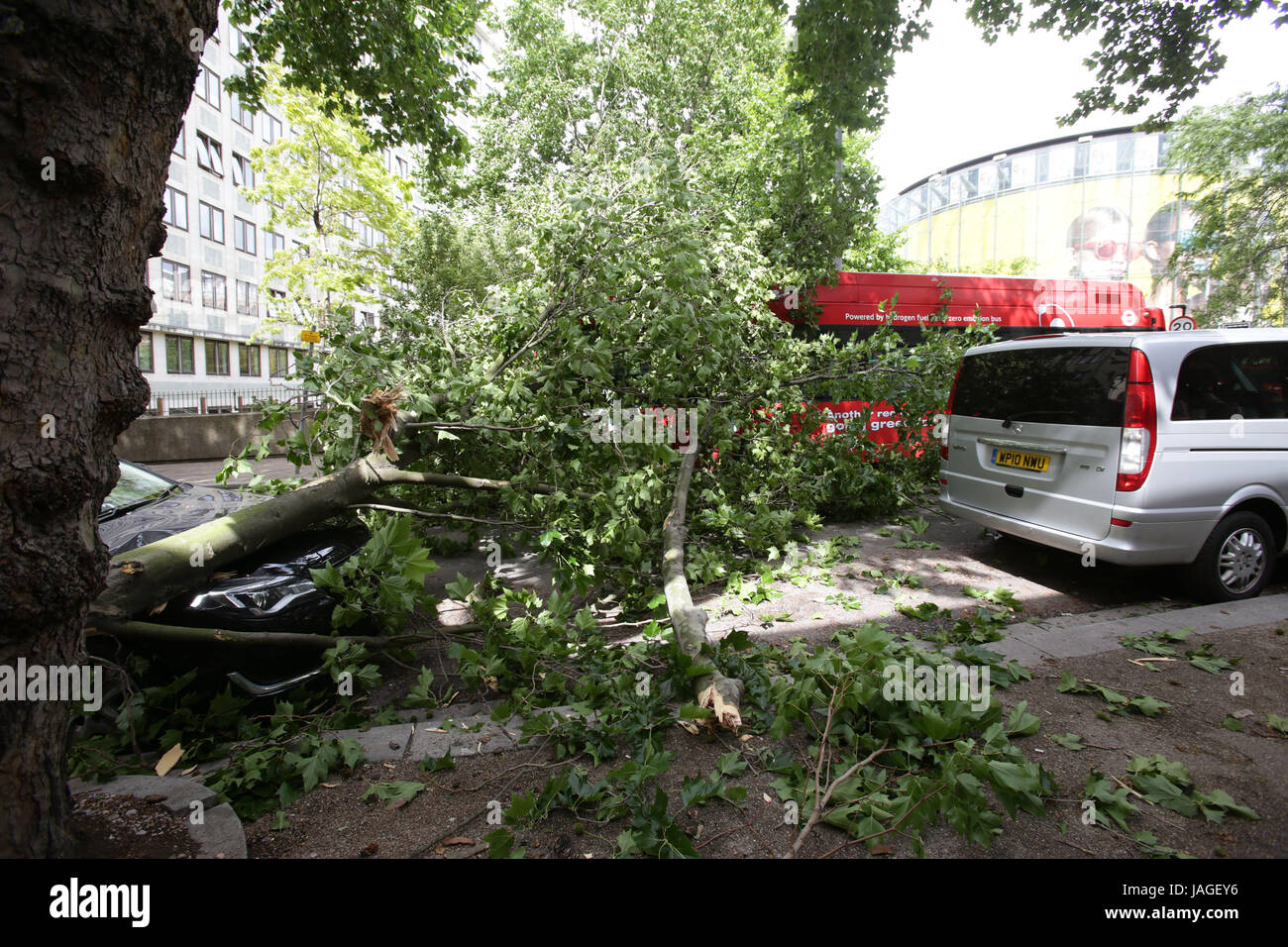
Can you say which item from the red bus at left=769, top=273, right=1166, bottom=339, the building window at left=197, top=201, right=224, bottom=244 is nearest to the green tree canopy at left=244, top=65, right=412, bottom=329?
the building window at left=197, top=201, right=224, bottom=244

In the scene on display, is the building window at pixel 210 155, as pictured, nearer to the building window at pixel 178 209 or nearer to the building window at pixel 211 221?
the building window at pixel 211 221

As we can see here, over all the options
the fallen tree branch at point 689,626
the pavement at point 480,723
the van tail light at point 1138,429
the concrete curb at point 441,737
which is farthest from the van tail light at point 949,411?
the concrete curb at point 441,737

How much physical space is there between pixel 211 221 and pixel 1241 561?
3912cm

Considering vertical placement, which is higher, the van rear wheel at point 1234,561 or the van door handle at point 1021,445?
the van door handle at point 1021,445

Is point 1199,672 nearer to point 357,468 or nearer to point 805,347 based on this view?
point 805,347

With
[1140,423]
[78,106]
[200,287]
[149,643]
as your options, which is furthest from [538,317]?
[200,287]

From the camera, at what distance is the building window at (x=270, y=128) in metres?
34.4

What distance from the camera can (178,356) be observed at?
31.9 metres

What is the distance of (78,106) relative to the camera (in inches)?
68.0

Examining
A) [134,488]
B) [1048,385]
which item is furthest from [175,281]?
[1048,385]

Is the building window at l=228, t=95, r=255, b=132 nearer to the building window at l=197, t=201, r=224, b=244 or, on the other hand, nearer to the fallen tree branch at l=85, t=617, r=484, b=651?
the building window at l=197, t=201, r=224, b=244

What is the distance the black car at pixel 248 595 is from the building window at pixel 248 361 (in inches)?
1473
